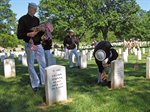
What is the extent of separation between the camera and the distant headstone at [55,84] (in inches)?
293

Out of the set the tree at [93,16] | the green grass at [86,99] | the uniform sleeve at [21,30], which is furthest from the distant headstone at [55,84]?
the tree at [93,16]

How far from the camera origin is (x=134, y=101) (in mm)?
7707

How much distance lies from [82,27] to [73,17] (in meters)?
3.85

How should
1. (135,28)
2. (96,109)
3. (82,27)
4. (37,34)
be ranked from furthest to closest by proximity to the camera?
1. (135,28)
2. (82,27)
3. (37,34)
4. (96,109)

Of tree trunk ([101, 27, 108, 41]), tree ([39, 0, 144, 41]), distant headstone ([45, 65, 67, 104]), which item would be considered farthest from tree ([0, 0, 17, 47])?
distant headstone ([45, 65, 67, 104])

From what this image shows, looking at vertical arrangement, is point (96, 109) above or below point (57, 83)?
below

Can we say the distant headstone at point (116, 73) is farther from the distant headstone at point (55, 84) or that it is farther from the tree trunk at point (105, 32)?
the tree trunk at point (105, 32)

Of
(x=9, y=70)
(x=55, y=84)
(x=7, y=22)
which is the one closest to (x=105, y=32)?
(x=7, y=22)

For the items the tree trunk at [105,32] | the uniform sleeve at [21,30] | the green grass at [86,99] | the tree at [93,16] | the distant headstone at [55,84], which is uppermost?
the tree at [93,16]

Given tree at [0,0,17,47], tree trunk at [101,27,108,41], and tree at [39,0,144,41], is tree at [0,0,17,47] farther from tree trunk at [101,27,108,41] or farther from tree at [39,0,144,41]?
tree trunk at [101,27,108,41]

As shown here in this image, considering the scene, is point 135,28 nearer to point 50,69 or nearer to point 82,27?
point 82,27

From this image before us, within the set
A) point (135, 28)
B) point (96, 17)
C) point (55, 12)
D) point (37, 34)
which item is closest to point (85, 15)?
point (96, 17)

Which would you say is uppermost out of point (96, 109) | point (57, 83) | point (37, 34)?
point (37, 34)

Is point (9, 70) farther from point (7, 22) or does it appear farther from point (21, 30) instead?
point (7, 22)
